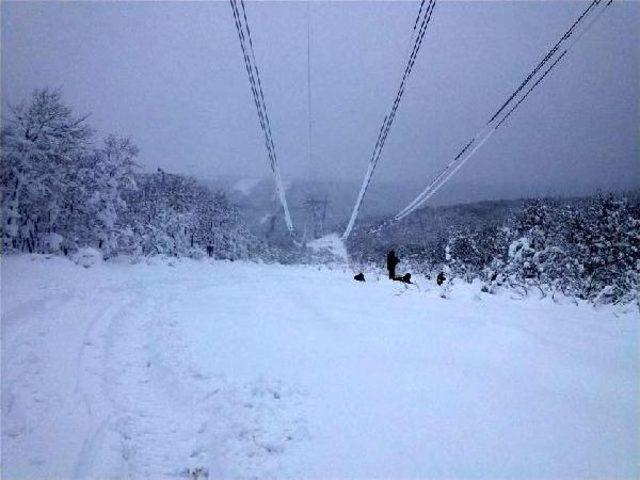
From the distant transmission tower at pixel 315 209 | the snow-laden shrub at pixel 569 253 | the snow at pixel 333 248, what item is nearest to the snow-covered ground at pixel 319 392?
the snow-laden shrub at pixel 569 253

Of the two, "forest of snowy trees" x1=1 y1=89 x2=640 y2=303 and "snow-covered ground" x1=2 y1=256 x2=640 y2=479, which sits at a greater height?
"forest of snowy trees" x1=1 y1=89 x2=640 y2=303

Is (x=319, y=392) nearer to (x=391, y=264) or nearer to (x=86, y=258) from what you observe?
(x=391, y=264)

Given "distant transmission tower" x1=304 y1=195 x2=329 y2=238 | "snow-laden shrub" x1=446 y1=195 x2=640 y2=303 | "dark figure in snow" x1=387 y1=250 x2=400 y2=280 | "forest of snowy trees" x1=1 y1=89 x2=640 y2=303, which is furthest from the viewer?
"distant transmission tower" x1=304 y1=195 x2=329 y2=238

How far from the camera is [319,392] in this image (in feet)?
17.6

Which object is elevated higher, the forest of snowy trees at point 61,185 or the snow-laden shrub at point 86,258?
the forest of snowy trees at point 61,185

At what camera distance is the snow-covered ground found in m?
3.95

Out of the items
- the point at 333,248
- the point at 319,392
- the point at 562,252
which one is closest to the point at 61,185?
the point at 319,392

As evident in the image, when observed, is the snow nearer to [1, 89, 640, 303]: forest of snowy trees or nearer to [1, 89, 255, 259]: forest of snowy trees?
[1, 89, 640, 303]: forest of snowy trees

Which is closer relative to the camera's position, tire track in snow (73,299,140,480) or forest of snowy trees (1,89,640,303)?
tire track in snow (73,299,140,480)

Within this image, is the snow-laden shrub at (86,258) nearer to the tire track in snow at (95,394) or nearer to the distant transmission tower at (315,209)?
the tire track in snow at (95,394)

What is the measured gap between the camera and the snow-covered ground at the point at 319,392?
3.95m

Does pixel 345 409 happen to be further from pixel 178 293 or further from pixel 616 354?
pixel 178 293

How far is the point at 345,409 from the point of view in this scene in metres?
4.91

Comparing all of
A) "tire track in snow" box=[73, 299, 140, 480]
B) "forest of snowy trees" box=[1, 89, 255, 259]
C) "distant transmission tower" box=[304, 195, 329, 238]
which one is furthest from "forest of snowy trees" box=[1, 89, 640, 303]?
"distant transmission tower" box=[304, 195, 329, 238]
